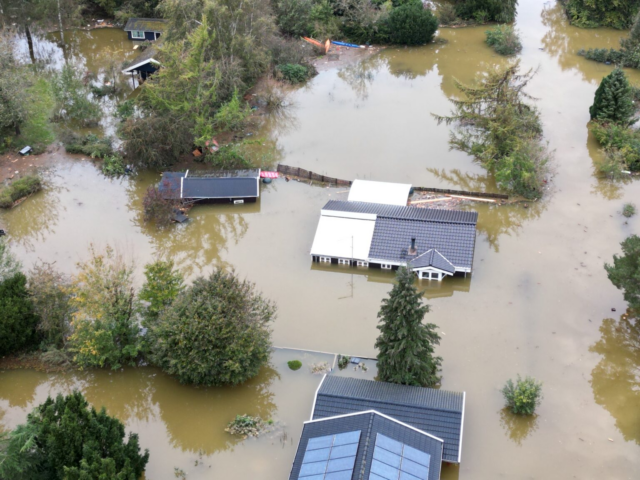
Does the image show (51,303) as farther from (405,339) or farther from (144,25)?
(144,25)

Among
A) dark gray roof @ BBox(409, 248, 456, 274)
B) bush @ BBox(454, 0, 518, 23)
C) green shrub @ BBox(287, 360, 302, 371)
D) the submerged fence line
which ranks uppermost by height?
bush @ BBox(454, 0, 518, 23)

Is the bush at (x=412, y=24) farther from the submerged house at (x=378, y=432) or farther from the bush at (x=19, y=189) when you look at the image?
the submerged house at (x=378, y=432)

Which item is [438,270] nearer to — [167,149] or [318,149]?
[318,149]

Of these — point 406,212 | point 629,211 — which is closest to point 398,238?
point 406,212

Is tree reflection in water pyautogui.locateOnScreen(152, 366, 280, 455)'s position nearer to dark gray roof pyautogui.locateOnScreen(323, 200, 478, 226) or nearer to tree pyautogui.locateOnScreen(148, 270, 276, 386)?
tree pyautogui.locateOnScreen(148, 270, 276, 386)

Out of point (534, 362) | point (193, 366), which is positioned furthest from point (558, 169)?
point (193, 366)

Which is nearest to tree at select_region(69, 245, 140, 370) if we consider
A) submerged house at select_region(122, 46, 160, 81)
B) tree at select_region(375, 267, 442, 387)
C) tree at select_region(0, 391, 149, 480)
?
tree at select_region(0, 391, 149, 480)
